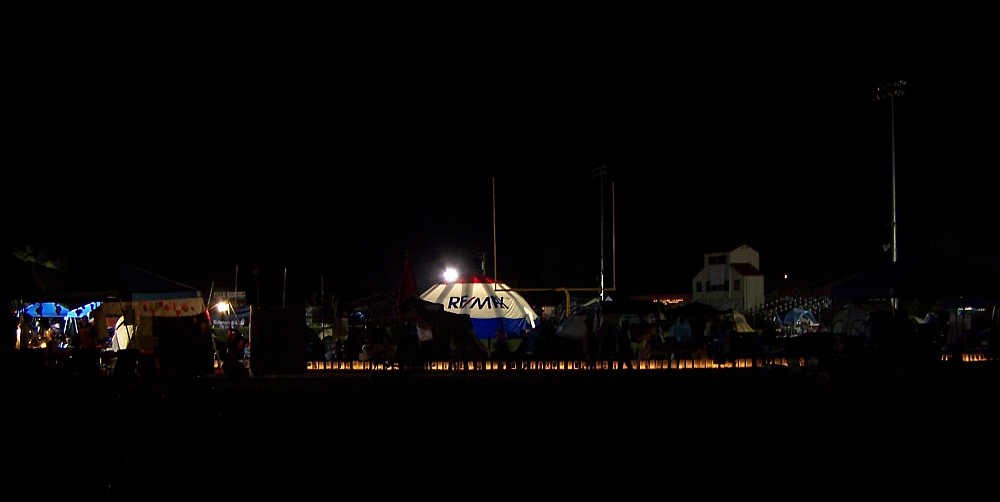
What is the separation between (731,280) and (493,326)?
122 ft

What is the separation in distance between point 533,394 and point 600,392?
1.20m

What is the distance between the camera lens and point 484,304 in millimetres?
31109

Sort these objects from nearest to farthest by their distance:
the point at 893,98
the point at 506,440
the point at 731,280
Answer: the point at 506,440, the point at 893,98, the point at 731,280

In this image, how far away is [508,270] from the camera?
9012 cm

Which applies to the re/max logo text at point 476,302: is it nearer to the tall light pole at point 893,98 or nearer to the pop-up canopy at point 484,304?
the pop-up canopy at point 484,304

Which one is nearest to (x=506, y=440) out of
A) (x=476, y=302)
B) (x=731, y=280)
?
(x=476, y=302)

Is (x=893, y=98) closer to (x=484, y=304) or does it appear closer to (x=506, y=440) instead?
(x=484, y=304)

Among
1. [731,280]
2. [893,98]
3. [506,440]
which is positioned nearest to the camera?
[506,440]

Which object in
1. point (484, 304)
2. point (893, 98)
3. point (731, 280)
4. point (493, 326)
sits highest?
point (893, 98)

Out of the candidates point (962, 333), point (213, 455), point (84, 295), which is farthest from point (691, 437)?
point (962, 333)

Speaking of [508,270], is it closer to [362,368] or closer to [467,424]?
[362,368]

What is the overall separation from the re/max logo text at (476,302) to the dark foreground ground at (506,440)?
13.5 metres

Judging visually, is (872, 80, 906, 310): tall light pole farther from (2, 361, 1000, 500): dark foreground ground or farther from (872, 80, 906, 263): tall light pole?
(2, 361, 1000, 500): dark foreground ground

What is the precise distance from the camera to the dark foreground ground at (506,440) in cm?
766
